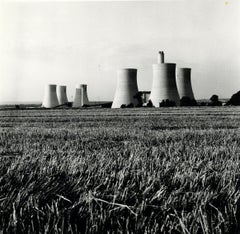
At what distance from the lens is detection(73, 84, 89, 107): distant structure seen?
166 ft

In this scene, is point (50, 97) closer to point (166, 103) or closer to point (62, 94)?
point (62, 94)

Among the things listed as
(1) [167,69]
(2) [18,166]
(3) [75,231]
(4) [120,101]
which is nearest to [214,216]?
(3) [75,231]

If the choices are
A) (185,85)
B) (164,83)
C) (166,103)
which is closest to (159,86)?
(164,83)

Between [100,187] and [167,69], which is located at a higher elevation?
[167,69]

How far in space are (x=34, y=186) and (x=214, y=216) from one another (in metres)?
0.82

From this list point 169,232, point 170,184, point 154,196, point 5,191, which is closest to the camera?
point 169,232

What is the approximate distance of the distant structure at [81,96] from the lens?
5059 centimetres

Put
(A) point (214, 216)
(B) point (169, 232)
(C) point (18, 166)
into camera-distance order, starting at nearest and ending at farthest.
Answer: (B) point (169, 232), (A) point (214, 216), (C) point (18, 166)

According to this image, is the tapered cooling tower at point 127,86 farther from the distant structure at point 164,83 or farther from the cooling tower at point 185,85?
the cooling tower at point 185,85

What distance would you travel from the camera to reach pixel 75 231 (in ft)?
4.71

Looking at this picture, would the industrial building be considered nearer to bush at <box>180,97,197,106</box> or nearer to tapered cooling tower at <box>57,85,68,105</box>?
bush at <box>180,97,197,106</box>

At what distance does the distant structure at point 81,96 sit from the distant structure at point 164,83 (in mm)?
16055

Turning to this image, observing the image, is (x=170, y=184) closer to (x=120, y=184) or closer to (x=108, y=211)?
(x=120, y=184)

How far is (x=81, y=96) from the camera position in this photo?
51.0m
